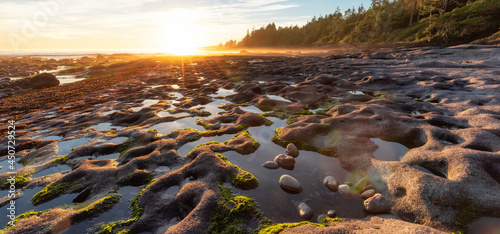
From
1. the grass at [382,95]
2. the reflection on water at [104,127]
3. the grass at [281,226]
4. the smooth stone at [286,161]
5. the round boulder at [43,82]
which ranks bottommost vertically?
the grass at [281,226]

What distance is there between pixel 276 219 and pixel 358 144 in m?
4.53

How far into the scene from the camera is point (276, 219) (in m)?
4.46

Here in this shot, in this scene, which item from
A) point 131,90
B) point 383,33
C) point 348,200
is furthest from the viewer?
point 383,33

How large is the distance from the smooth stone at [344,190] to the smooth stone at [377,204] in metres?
0.44

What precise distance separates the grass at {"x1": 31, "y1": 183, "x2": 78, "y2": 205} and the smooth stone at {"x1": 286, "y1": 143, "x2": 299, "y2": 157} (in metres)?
6.85

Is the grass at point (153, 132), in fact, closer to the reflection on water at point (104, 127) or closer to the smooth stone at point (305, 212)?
the reflection on water at point (104, 127)

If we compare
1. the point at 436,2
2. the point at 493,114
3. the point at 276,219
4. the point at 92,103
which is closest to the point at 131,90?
the point at 92,103

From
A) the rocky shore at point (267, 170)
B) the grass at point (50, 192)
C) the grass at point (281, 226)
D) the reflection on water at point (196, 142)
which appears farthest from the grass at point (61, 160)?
the grass at point (281, 226)

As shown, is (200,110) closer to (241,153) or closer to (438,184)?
(241,153)

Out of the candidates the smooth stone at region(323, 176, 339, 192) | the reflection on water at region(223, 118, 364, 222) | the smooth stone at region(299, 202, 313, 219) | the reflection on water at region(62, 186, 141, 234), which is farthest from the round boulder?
the smooth stone at region(323, 176, 339, 192)

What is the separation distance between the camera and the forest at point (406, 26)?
124 feet

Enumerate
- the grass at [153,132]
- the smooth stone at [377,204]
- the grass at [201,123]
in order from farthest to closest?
the grass at [201,123] < the grass at [153,132] < the smooth stone at [377,204]

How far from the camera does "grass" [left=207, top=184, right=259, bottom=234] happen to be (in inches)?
167

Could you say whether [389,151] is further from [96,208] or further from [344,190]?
[96,208]
